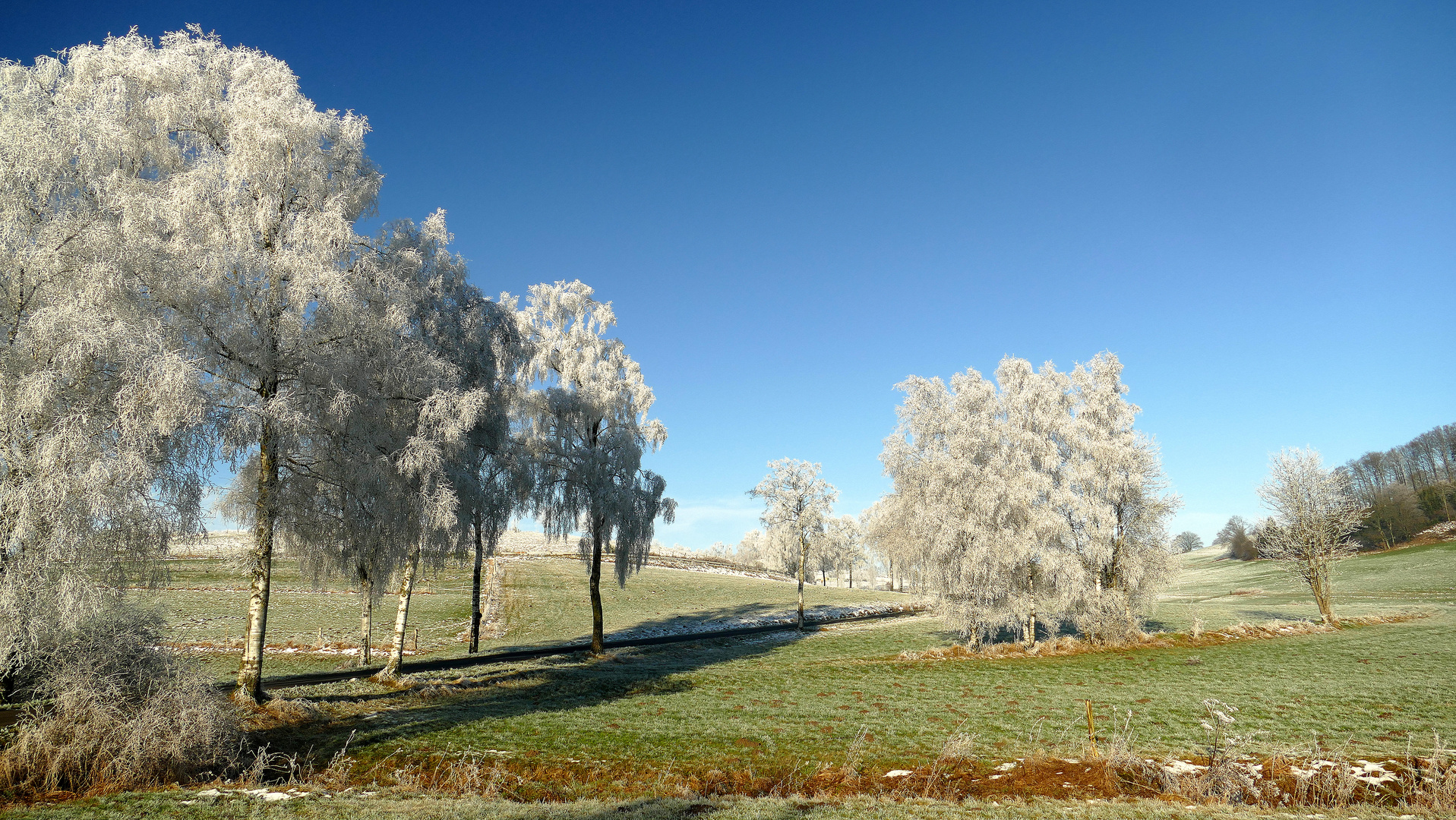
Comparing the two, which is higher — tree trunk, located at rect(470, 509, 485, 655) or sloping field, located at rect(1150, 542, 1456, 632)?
tree trunk, located at rect(470, 509, 485, 655)

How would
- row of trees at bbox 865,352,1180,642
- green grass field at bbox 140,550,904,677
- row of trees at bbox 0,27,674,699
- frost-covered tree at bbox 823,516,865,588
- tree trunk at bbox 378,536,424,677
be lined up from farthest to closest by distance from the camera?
frost-covered tree at bbox 823,516,865,588, green grass field at bbox 140,550,904,677, row of trees at bbox 865,352,1180,642, tree trunk at bbox 378,536,424,677, row of trees at bbox 0,27,674,699

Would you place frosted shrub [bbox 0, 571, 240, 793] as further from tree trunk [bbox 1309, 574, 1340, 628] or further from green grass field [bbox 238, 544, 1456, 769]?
tree trunk [bbox 1309, 574, 1340, 628]

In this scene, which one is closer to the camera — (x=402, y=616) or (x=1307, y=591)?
(x=402, y=616)

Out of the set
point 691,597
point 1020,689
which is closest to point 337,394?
point 1020,689

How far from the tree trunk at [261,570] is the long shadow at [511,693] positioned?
131 centimetres

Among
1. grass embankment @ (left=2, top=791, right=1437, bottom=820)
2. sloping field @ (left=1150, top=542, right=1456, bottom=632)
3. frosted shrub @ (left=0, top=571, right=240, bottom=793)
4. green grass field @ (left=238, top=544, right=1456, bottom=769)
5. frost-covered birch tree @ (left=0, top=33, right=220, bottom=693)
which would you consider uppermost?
frost-covered birch tree @ (left=0, top=33, right=220, bottom=693)

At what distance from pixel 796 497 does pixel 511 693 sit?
91.7 feet

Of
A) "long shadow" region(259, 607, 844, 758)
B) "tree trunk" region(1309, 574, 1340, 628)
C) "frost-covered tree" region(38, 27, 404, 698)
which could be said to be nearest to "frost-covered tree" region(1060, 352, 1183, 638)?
"tree trunk" region(1309, 574, 1340, 628)

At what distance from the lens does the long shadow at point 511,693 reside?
539 inches

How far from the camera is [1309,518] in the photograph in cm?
3722

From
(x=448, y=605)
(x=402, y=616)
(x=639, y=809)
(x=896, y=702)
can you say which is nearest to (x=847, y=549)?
(x=448, y=605)

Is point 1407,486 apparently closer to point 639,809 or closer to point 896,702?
point 896,702

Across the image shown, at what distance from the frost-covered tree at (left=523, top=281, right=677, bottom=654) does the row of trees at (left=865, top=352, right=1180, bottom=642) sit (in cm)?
1331

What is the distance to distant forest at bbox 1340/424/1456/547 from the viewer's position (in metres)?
89.1
